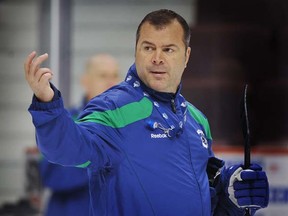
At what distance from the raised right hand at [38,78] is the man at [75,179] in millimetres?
1049

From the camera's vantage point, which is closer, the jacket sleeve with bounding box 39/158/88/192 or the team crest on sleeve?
the team crest on sleeve

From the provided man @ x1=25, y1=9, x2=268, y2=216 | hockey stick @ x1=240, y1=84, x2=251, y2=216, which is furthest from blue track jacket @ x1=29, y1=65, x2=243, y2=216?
hockey stick @ x1=240, y1=84, x2=251, y2=216

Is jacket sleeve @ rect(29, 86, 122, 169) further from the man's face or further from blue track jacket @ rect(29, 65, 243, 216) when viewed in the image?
the man's face

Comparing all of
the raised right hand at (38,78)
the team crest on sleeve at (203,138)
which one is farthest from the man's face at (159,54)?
the raised right hand at (38,78)

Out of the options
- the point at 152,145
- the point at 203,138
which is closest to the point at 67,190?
the point at 203,138

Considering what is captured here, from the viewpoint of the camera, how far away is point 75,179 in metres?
2.69

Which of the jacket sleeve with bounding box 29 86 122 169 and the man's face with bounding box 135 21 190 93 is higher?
the man's face with bounding box 135 21 190 93

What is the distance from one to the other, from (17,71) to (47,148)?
2204mm

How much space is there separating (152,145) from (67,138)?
0.26 m

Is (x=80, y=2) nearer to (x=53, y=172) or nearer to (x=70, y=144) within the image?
(x=53, y=172)

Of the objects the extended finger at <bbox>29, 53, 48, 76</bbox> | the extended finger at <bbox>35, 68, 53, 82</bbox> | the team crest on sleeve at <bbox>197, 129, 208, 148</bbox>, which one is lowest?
the team crest on sleeve at <bbox>197, 129, 208, 148</bbox>

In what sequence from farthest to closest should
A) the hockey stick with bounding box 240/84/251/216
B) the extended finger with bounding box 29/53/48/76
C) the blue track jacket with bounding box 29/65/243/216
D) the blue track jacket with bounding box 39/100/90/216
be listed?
the blue track jacket with bounding box 39/100/90/216
the hockey stick with bounding box 240/84/251/216
the blue track jacket with bounding box 29/65/243/216
the extended finger with bounding box 29/53/48/76

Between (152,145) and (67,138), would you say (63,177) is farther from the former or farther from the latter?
(67,138)

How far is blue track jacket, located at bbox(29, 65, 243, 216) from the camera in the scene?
1.75 metres
